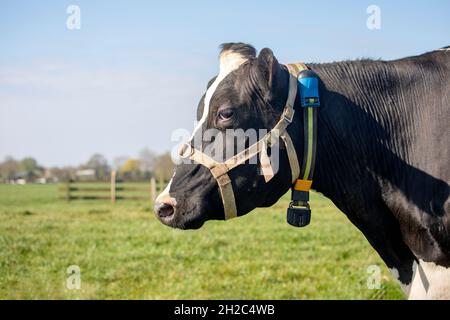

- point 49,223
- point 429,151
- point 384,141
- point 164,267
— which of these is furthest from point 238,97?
point 49,223

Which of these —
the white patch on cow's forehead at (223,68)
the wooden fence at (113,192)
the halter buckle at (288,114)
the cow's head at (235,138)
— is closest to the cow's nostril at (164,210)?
the cow's head at (235,138)

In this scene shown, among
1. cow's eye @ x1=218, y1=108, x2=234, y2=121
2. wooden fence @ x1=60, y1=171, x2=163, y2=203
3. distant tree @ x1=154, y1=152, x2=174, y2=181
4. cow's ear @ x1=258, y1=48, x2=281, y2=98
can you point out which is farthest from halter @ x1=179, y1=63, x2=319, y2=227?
wooden fence @ x1=60, y1=171, x2=163, y2=203

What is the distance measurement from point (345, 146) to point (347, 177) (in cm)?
18

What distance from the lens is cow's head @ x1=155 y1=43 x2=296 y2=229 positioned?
339cm

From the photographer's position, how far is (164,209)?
340 cm

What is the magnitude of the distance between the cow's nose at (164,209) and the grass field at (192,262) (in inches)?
210

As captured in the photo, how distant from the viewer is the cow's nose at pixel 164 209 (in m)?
3.40

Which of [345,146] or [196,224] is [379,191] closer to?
[345,146]

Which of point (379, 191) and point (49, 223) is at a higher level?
point (379, 191)

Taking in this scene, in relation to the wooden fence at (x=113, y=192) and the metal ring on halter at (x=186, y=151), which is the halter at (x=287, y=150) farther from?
the wooden fence at (x=113, y=192)

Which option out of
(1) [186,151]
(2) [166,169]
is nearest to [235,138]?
(1) [186,151]

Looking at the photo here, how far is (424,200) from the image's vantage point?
343 cm

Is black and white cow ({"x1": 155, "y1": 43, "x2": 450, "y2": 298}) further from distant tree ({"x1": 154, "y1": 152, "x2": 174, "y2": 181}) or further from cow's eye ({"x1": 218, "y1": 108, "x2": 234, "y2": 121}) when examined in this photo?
distant tree ({"x1": 154, "y1": 152, "x2": 174, "y2": 181})
